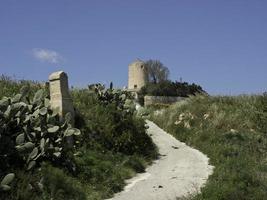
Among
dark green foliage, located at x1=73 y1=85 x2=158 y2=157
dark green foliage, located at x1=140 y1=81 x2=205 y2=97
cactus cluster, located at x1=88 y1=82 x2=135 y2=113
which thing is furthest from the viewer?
dark green foliage, located at x1=140 y1=81 x2=205 y2=97

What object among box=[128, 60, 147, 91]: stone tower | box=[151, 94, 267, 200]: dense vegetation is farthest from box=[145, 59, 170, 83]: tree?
box=[151, 94, 267, 200]: dense vegetation

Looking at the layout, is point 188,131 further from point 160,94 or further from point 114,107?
point 160,94

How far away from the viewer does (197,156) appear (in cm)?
1805

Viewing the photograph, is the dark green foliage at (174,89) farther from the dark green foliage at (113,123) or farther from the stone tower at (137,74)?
the dark green foliage at (113,123)

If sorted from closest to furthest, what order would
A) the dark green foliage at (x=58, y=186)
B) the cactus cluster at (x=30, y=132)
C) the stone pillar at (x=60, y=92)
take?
the dark green foliage at (x=58, y=186) < the cactus cluster at (x=30, y=132) < the stone pillar at (x=60, y=92)

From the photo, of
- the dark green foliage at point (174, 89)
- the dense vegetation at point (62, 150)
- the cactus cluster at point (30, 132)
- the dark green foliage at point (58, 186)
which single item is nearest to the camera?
the dark green foliage at point (58, 186)

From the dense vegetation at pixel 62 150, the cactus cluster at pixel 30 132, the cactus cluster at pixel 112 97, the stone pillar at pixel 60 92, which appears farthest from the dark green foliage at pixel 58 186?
the cactus cluster at pixel 112 97

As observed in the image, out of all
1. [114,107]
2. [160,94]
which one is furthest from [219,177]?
[160,94]

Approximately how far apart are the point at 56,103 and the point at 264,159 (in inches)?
275

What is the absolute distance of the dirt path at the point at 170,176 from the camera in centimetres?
1249

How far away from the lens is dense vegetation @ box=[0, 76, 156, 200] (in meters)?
11.1

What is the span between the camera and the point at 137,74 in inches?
2805

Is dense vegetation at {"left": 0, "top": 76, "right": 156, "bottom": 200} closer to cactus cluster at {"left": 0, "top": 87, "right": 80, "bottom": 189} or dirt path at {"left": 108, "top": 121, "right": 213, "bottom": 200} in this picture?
cactus cluster at {"left": 0, "top": 87, "right": 80, "bottom": 189}

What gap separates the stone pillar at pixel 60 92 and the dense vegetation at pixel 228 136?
188 inches
